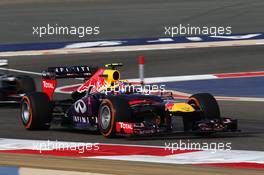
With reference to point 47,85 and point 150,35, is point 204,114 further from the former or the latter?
point 150,35

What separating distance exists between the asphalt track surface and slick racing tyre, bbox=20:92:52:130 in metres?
0.19

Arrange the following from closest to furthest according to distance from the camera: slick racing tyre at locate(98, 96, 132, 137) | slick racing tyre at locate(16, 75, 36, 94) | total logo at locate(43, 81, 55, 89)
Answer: slick racing tyre at locate(98, 96, 132, 137) → total logo at locate(43, 81, 55, 89) → slick racing tyre at locate(16, 75, 36, 94)

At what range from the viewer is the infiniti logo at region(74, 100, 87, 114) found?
15070 millimetres

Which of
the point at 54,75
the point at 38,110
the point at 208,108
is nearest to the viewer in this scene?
the point at 208,108

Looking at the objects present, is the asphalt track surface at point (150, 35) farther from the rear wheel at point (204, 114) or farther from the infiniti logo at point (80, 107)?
the infiniti logo at point (80, 107)

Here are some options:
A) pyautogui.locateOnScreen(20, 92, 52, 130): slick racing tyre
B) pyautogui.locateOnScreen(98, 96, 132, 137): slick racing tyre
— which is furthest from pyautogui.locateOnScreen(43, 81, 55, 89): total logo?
pyautogui.locateOnScreen(98, 96, 132, 137): slick racing tyre

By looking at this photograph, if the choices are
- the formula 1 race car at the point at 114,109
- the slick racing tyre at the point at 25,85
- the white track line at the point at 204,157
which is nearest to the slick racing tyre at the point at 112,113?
the formula 1 race car at the point at 114,109

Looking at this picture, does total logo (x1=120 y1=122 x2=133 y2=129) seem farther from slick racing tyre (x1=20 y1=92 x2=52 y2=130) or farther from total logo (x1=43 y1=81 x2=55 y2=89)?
total logo (x1=43 y1=81 x2=55 y2=89)

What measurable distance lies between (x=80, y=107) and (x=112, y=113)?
3.79ft

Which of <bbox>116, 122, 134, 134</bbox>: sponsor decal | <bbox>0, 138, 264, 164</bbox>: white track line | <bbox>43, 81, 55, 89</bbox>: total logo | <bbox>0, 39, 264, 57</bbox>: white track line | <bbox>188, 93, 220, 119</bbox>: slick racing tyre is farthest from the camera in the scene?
<bbox>0, 39, 264, 57</bbox>: white track line

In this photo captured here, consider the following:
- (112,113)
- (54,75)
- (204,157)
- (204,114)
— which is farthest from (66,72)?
(204,157)

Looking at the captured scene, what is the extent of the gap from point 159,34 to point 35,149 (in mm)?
21128

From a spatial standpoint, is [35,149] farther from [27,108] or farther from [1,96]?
[1,96]

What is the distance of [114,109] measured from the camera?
14.1m
